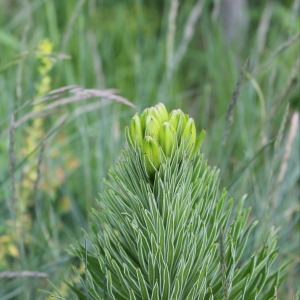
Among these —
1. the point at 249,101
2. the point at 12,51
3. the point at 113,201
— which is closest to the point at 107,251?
the point at 113,201

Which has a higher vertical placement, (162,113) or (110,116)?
(162,113)

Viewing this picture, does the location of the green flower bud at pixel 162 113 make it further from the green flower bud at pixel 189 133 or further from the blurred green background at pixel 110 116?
the blurred green background at pixel 110 116

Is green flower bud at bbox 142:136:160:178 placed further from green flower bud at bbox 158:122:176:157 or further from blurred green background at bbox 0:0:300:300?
blurred green background at bbox 0:0:300:300

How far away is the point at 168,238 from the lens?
0.72m

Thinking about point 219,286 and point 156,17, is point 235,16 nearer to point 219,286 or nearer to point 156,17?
point 156,17

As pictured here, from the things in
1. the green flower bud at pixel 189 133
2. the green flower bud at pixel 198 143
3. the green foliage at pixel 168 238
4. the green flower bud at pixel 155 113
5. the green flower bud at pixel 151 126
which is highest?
the green flower bud at pixel 155 113

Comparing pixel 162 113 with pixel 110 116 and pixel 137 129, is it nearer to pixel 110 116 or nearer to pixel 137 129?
pixel 137 129

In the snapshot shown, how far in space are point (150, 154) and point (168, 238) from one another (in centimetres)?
15

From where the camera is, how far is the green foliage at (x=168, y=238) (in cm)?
70

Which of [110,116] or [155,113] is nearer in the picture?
[155,113]

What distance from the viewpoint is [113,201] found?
0.75 meters

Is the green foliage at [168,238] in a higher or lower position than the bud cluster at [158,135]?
lower

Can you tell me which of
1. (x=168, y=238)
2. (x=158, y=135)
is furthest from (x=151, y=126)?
(x=168, y=238)

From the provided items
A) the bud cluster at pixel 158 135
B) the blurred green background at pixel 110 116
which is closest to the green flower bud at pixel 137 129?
the bud cluster at pixel 158 135
